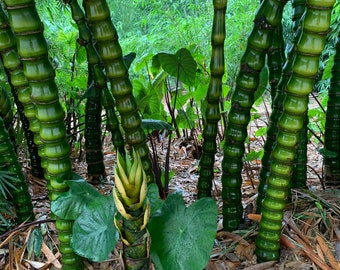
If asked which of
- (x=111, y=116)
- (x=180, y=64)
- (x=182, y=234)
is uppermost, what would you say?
(x=180, y=64)

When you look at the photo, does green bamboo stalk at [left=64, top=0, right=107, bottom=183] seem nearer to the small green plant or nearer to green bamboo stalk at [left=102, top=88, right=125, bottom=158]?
green bamboo stalk at [left=102, top=88, right=125, bottom=158]

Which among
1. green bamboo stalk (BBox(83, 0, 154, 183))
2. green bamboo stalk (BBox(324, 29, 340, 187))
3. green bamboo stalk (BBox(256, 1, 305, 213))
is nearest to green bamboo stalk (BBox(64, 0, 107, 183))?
green bamboo stalk (BBox(83, 0, 154, 183))

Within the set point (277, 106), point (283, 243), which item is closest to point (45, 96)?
point (277, 106)

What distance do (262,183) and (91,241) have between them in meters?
0.47

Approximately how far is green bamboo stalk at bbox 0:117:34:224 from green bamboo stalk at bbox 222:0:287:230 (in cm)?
52

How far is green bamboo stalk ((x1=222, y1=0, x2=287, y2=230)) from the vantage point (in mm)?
773

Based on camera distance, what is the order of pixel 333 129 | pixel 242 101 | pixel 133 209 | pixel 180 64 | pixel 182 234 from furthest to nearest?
pixel 180 64 → pixel 333 129 → pixel 242 101 → pixel 182 234 → pixel 133 209

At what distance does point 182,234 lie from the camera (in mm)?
723

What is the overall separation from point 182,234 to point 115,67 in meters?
0.37

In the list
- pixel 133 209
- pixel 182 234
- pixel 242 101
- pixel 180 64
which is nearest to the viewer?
pixel 133 209

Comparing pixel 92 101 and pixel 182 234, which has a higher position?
pixel 92 101

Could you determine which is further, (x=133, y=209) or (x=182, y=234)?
(x=182, y=234)

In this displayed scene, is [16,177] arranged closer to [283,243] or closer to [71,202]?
[71,202]

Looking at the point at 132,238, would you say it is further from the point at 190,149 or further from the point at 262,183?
the point at 190,149
